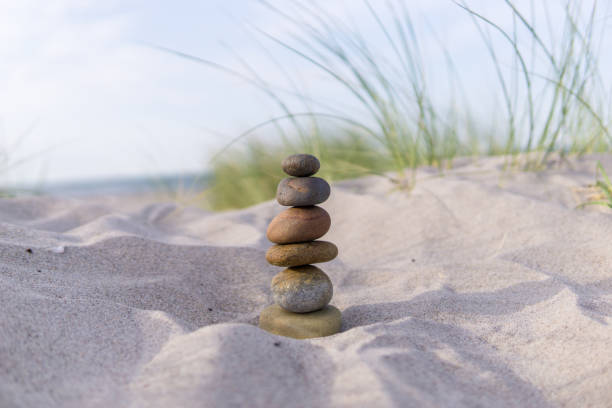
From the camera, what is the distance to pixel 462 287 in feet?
5.53

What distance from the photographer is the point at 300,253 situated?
4.81 feet

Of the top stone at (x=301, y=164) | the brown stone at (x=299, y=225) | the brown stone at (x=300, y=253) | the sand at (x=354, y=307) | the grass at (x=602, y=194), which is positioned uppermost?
the top stone at (x=301, y=164)

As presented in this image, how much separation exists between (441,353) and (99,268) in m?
1.29

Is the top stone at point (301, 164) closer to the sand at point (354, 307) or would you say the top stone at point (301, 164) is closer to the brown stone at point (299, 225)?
the brown stone at point (299, 225)

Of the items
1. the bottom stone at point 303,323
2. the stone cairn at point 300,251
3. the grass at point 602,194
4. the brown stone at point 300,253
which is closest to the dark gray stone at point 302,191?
the stone cairn at point 300,251

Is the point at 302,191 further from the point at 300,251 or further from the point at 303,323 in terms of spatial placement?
the point at 303,323

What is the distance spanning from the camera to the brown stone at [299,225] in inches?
57.7

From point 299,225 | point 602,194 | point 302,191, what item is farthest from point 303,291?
point 602,194

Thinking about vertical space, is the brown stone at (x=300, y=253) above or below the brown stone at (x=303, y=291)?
above

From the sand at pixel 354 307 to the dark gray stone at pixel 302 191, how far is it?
42cm

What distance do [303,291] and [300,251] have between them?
13 centimetres

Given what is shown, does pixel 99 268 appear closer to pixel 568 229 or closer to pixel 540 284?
pixel 540 284

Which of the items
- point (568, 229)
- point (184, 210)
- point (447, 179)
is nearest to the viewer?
point (568, 229)

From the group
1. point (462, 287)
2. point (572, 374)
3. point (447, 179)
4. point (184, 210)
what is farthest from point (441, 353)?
point (184, 210)
